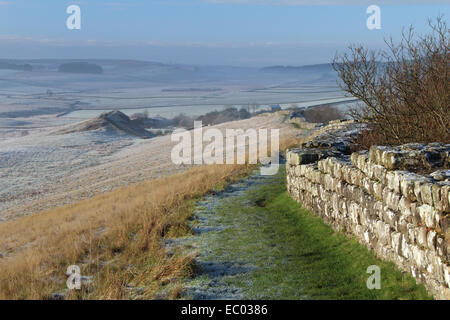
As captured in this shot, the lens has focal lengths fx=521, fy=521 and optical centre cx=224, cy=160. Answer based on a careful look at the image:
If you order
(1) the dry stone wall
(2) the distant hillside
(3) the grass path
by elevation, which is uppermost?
(1) the dry stone wall

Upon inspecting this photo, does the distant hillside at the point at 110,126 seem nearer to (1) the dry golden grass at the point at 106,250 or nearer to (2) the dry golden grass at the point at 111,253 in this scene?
(1) the dry golden grass at the point at 106,250

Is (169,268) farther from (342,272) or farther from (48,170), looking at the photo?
(48,170)

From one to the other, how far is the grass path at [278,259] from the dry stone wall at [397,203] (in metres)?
0.32

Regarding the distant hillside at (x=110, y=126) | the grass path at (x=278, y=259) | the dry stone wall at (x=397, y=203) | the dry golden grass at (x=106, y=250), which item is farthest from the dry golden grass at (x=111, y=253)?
the distant hillside at (x=110, y=126)

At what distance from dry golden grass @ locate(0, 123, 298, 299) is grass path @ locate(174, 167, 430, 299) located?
21.4 inches

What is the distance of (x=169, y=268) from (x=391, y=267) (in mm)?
4066

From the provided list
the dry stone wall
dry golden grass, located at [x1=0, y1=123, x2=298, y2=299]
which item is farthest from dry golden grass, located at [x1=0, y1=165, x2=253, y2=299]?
the dry stone wall

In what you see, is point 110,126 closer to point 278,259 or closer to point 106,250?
point 106,250

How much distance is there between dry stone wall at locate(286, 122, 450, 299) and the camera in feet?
24.9

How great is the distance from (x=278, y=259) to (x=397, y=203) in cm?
297

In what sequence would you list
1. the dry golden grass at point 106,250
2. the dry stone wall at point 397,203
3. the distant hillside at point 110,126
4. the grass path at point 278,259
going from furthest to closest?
the distant hillside at point 110,126
the dry golden grass at point 106,250
the grass path at point 278,259
the dry stone wall at point 397,203

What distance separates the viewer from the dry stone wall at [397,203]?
7578mm

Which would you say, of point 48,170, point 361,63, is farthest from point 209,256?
point 48,170

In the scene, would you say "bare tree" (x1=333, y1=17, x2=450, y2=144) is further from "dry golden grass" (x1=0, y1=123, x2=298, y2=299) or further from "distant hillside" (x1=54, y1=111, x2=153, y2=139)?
"distant hillside" (x1=54, y1=111, x2=153, y2=139)
